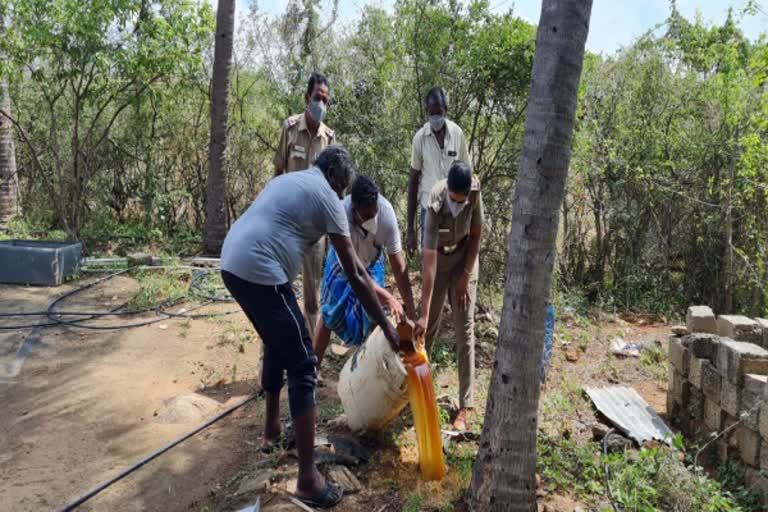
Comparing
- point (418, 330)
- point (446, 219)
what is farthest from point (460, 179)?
point (418, 330)

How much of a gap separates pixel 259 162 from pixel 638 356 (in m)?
6.23

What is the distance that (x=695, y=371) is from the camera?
13.6 feet

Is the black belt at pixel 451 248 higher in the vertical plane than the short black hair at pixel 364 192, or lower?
lower

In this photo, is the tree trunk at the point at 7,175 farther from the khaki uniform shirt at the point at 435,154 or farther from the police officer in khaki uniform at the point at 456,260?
the police officer in khaki uniform at the point at 456,260

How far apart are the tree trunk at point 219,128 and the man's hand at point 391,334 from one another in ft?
19.3

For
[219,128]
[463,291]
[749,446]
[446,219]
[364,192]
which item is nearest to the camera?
[364,192]

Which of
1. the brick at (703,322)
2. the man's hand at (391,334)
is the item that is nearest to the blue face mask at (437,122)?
the man's hand at (391,334)

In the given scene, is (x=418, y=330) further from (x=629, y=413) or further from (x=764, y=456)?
(x=764, y=456)

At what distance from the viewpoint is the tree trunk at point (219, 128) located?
7969 millimetres

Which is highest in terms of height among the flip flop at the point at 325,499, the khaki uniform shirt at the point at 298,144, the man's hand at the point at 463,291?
the khaki uniform shirt at the point at 298,144

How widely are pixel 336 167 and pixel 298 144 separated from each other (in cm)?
161

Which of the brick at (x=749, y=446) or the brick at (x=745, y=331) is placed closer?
the brick at (x=749, y=446)

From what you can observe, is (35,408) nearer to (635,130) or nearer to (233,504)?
(233,504)

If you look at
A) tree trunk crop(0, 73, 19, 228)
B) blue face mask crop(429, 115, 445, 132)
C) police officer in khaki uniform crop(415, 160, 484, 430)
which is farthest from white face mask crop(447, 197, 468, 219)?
tree trunk crop(0, 73, 19, 228)
